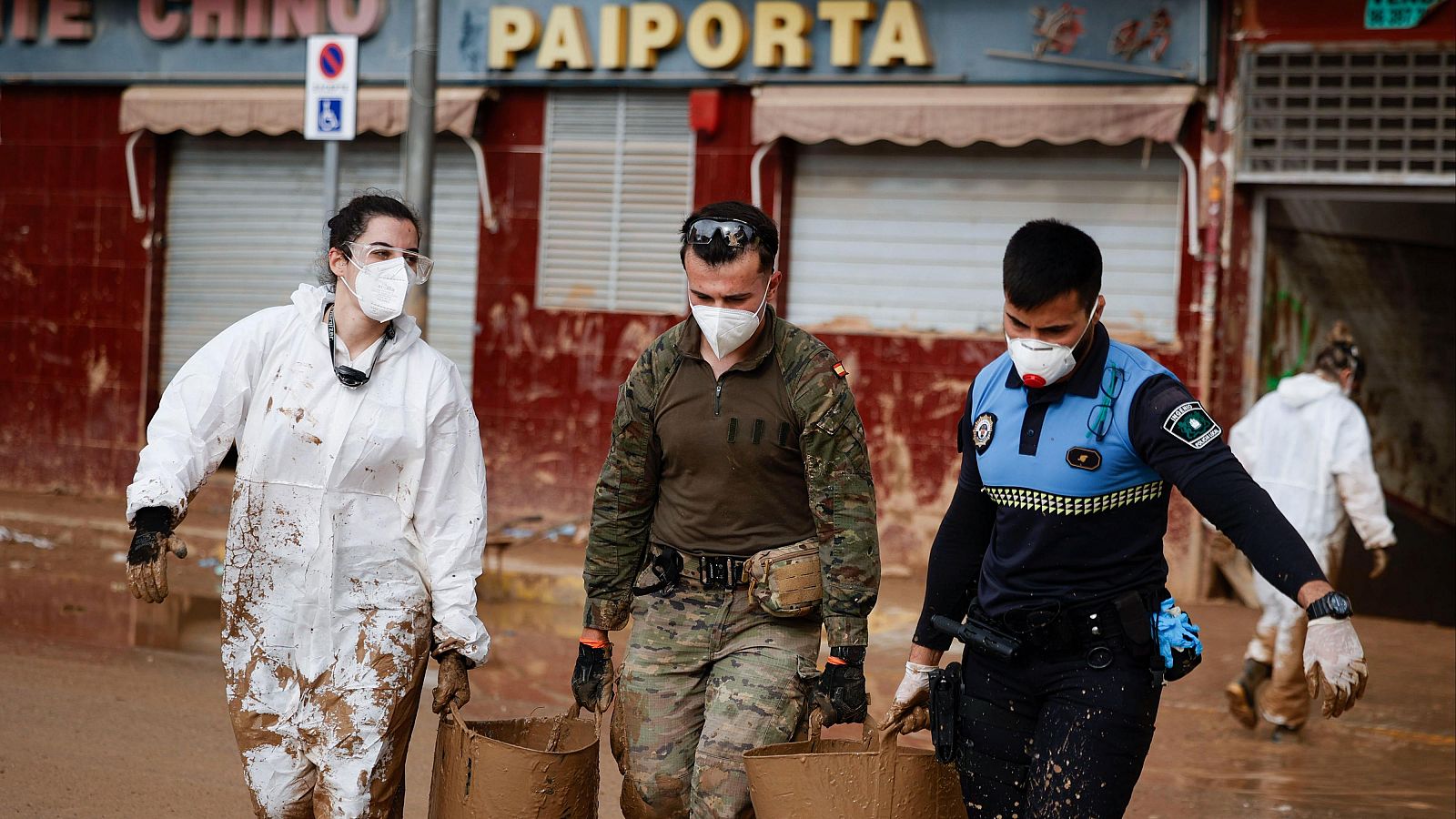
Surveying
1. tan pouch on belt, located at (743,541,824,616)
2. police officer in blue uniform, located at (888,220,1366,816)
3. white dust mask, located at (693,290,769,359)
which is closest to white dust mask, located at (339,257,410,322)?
white dust mask, located at (693,290,769,359)

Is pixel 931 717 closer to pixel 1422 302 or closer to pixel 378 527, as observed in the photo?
pixel 378 527

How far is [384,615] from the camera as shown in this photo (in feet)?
13.3

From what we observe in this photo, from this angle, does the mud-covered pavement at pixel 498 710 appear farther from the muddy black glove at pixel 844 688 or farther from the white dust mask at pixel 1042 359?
the white dust mask at pixel 1042 359

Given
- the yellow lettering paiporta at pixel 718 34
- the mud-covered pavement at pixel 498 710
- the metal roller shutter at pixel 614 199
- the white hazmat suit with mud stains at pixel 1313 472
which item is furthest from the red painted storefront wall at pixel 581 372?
the white hazmat suit with mud stains at pixel 1313 472

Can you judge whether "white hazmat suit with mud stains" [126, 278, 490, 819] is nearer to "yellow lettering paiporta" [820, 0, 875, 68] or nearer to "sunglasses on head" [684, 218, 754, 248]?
"sunglasses on head" [684, 218, 754, 248]

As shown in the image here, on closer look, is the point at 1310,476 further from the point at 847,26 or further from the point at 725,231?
the point at 847,26

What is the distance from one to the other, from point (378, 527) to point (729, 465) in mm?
928

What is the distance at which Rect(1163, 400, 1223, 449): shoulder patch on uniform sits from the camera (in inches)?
129

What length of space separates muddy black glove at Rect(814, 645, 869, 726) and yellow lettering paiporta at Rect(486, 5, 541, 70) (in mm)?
8115

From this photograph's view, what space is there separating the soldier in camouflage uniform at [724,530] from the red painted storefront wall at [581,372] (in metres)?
6.40

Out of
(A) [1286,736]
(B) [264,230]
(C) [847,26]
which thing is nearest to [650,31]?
(C) [847,26]

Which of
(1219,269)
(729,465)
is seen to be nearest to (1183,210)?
(1219,269)

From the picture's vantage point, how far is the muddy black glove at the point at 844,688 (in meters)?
3.89

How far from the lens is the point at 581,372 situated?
11359 millimetres
